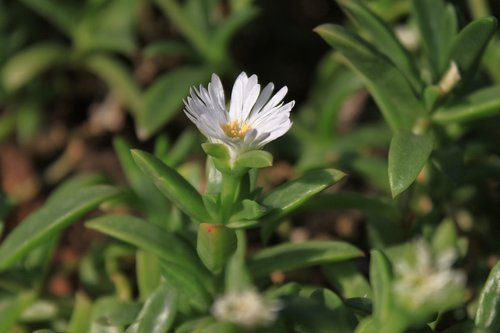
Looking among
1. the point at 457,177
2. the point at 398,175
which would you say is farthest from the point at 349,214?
the point at 398,175

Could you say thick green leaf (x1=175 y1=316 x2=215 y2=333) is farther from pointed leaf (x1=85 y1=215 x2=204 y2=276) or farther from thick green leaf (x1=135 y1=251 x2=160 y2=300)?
thick green leaf (x1=135 y1=251 x2=160 y2=300)

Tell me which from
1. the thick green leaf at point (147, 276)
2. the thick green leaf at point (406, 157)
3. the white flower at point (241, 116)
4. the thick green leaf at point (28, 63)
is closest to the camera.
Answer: the white flower at point (241, 116)

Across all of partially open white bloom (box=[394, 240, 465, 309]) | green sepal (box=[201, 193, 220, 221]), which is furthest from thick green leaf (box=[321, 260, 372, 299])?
partially open white bloom (box=[394, 240, 465, 309])

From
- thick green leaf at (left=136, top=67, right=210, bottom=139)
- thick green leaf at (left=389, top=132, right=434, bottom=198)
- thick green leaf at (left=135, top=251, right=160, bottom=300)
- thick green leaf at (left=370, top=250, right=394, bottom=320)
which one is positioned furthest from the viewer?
thick green leaf at (left=136, top=67, right=210, bottom=139)

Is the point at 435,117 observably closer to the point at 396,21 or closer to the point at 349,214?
the point at 349,214

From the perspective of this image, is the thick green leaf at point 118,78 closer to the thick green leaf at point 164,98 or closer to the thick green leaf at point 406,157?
the thick green leaf at point 164,98

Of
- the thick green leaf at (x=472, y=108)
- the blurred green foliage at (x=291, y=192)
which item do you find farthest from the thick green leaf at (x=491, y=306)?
the thick green leaf at (x=472, y=108)
